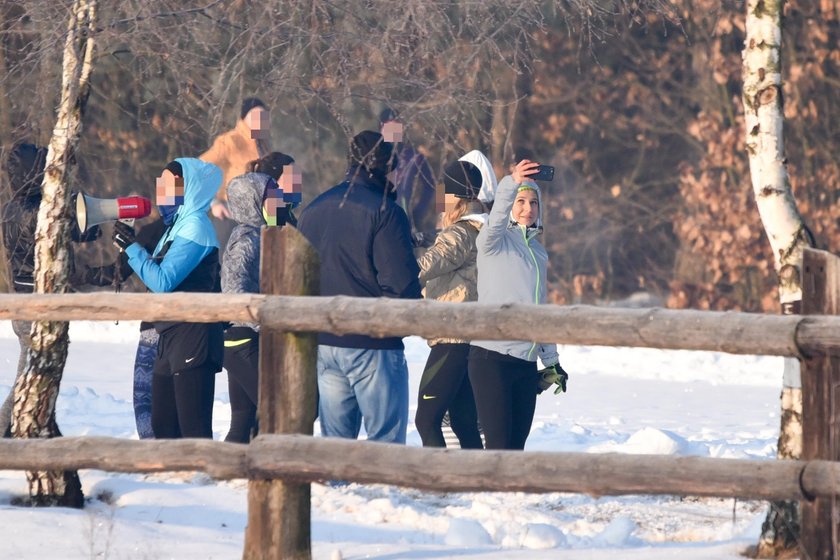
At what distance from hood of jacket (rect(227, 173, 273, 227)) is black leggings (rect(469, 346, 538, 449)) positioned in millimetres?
1501

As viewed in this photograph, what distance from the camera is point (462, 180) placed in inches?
340

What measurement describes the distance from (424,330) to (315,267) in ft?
1.94

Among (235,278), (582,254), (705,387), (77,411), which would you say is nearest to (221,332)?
(235,278)

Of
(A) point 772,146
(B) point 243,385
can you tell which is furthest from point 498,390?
(A) point 772,146

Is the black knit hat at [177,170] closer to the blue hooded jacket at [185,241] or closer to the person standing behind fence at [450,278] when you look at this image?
the blue hooded jacket at [185,241]

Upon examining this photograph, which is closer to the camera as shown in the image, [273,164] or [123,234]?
[123,234]

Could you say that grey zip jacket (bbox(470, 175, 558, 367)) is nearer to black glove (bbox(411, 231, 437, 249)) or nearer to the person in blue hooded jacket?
black glove (bbox(411, 231, 437, 249))

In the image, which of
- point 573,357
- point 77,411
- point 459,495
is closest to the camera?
point 459,495

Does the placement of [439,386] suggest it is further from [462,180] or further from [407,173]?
[407,173]

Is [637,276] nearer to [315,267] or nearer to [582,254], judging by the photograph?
[582,254]

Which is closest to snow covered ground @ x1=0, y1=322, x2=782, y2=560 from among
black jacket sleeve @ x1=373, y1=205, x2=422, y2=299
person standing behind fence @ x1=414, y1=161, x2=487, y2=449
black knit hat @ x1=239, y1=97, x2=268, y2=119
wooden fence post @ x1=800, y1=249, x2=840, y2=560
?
person standing behind fence @ x1=414, y1=161, x2=487, y2=449

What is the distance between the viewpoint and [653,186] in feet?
66.5

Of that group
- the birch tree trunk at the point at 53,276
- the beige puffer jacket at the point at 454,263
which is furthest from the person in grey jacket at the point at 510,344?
the birch tree trunk at the point at 53,276

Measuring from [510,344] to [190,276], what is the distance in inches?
70.1
